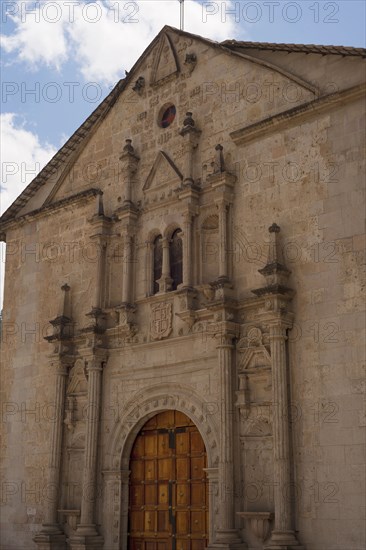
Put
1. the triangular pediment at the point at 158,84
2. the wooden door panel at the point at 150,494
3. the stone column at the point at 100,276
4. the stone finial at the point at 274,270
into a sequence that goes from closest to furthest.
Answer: the stone finial at the point at 274,270
the triangular pediment at the point at 158,84
the wooden door panel at the point at 150,494
the stone column at the point at 100,276

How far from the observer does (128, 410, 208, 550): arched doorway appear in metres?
14.6

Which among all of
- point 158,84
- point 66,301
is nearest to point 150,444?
point 66,301

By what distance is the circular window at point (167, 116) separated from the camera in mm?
17453

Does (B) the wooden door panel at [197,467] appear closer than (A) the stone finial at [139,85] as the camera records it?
Yes

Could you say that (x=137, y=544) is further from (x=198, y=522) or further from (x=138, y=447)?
(x=138, y=447)

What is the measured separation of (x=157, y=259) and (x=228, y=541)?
6.22 m

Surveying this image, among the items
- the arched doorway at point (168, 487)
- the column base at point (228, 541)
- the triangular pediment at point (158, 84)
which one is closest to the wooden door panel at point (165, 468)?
the arched doorway at point (168, 487)

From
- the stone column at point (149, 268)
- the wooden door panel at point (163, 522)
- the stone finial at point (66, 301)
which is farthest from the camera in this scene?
the stone finial at point (66, 301)

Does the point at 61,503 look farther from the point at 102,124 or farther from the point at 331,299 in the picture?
Answer: the point at 102,124

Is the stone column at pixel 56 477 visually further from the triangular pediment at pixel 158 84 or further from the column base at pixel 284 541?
the column base at pixel 284 541

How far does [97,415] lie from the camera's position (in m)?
16.3

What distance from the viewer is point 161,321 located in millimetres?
15789

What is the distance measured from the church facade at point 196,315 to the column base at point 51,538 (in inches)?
1.7

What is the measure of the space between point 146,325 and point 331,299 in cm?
443
